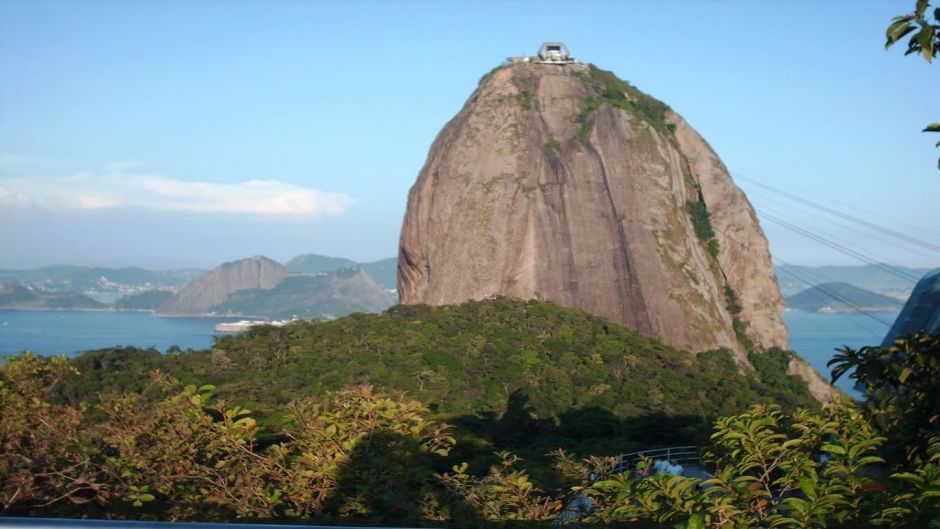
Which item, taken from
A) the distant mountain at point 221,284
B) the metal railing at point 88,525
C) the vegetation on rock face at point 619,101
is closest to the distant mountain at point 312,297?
the distant mountain at point 221,284

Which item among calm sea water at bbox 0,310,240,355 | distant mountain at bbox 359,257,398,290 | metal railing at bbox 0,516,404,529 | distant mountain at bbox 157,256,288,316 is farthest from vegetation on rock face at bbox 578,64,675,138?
distant mountain at bbox 359,257,398,290

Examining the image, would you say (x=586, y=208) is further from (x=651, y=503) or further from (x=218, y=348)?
(x=651, y=503)

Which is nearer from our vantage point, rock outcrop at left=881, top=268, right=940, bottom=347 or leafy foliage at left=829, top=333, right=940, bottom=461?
leafy foliage at left=829, top=333, right=940, bottom=461

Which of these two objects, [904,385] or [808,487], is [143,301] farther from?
[808,487]

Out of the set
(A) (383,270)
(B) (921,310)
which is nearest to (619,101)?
(B) (921,310)

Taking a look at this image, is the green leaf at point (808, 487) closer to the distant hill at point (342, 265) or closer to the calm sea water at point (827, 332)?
the calm sea water at point (827, 332)

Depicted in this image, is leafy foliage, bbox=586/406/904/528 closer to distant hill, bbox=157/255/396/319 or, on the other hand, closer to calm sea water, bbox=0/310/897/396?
calm sea water, bbox=0/310/897/396
